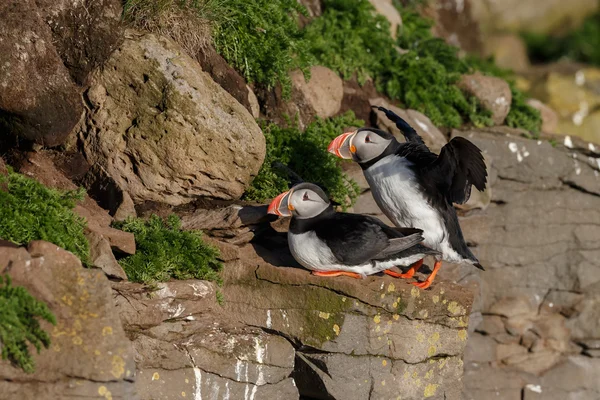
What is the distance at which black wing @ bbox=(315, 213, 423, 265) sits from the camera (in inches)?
262

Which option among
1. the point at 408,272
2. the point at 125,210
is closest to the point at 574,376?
the point at 408,272

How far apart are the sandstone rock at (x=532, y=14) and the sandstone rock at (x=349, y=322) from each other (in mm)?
10033

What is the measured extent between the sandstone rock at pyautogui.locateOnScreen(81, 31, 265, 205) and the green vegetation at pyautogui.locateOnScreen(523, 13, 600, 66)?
11641 millimetres

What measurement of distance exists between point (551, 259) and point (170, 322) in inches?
213

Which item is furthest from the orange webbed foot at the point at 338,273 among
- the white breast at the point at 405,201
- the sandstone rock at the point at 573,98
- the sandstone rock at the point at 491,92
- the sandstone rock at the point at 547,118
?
the sandstone rock at the point at 573,98

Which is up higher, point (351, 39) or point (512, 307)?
point (351, 39)

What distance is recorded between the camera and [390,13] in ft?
37.9

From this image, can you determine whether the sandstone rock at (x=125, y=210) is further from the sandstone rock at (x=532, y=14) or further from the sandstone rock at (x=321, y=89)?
the sandstone rock at (x=532, y=14)

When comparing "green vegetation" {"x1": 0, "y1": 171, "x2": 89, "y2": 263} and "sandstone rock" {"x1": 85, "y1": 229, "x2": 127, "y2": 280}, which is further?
"sandstone rock" {"x1": 85, "y1": 229, "x2": 127, "y2": 280}

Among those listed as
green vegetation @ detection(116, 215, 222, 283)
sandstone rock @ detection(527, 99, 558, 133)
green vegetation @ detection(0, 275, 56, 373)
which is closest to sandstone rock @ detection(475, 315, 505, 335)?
sandstone rock @ detection(527, 99, 558, 133)

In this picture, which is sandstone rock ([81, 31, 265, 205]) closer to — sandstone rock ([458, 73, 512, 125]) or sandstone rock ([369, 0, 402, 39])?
sandstone rock ([458, 73, 512, 125])

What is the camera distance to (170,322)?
21.4 ft

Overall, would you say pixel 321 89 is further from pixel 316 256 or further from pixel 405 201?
pixel 316 256

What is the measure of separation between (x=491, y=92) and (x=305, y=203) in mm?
4568
